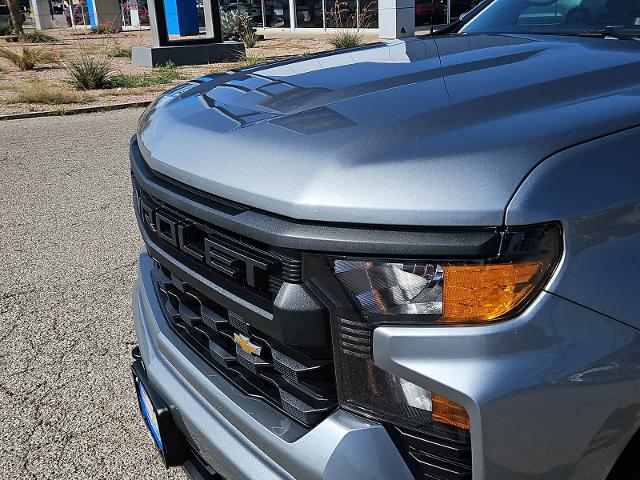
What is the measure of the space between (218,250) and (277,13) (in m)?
29.4

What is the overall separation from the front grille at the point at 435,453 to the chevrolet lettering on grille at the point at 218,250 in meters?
0.44

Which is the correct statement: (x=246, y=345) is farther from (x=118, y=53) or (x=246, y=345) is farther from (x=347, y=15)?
(x=347, y=15)

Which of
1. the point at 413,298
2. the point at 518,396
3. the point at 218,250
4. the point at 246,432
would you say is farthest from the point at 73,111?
the point at 518,396

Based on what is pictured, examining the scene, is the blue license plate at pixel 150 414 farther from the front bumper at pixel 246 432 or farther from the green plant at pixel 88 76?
the green plant at pixel 88 76

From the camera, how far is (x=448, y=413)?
1268 mm

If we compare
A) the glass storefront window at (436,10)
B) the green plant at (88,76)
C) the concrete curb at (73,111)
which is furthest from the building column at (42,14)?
the glass storefront window at (436,10)

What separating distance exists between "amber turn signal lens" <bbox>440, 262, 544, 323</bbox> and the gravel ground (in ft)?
5.25

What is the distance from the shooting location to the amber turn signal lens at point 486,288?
1.21 metres

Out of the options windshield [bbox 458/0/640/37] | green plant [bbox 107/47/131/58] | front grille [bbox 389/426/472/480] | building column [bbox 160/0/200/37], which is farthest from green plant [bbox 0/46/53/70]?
front grille [bbox 389/426/472/480]

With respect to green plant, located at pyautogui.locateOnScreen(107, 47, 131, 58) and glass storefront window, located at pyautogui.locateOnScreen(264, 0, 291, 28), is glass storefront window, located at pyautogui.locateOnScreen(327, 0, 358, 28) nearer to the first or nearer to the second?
glass storefront window, located at pyautogui.locateOnScreen(264, 0, 291, 28)

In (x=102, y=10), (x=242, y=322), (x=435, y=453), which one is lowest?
(x=435, y=453)

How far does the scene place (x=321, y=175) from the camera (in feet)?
4.41

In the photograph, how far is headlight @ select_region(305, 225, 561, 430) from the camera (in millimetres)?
1216

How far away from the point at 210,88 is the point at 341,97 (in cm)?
65
